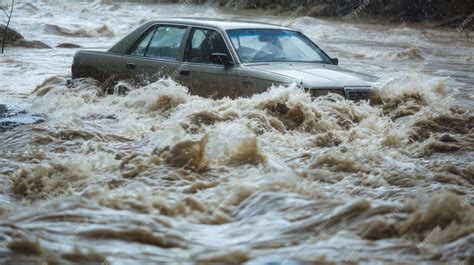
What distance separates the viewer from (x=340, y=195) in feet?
17.1

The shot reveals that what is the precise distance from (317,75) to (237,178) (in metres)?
2.48

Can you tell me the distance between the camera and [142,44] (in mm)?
9047

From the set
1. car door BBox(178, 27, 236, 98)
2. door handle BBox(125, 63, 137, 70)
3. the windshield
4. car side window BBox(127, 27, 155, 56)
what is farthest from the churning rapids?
the windshield

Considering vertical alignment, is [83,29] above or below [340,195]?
below

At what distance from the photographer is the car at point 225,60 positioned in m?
7.66

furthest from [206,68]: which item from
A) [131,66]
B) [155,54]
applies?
[131,66]

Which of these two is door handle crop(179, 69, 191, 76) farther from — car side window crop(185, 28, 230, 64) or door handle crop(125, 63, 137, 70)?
door handle crop(125, 63, 137, 70)

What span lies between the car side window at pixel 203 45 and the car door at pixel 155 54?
12cm

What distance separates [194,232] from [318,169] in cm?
185

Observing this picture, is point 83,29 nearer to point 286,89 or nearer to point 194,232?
point 286,89

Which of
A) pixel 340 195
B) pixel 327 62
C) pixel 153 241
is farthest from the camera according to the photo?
pixel 327 62

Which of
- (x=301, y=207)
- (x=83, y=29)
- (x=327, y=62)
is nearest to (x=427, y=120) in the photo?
(x=327, y=62)

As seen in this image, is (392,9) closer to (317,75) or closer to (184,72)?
(184,72)

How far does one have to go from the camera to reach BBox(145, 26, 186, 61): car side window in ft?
28.2
